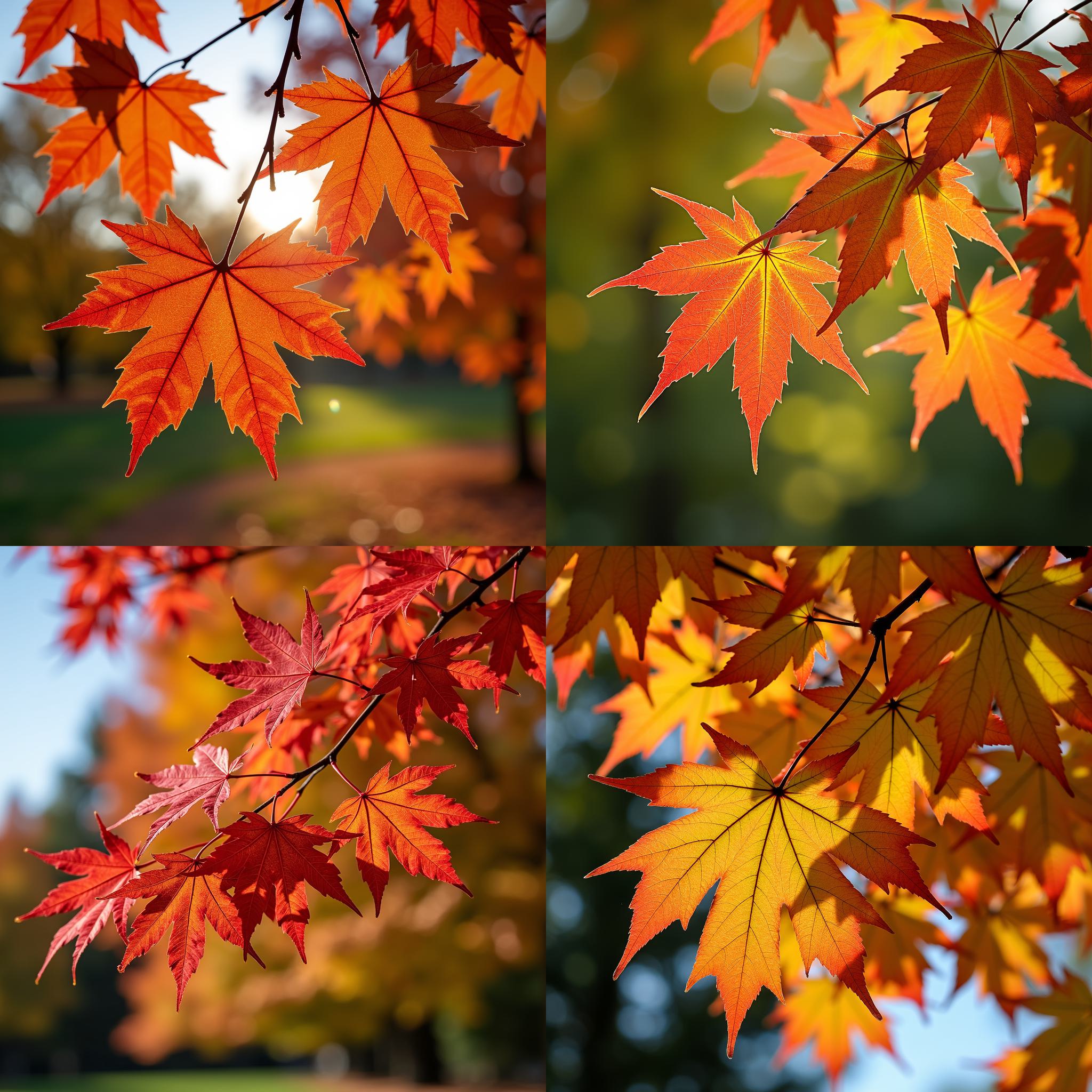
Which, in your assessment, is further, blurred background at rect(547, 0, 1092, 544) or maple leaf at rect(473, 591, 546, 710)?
blurred background at rect(547, 0, 1092, 544)

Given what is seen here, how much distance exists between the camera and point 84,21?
2.42ft

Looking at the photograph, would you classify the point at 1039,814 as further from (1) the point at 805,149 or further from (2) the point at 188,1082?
(2) the point at 188,1082

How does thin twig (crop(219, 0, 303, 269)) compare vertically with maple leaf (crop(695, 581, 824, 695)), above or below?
above

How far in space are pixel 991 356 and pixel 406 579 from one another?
0.71 meters

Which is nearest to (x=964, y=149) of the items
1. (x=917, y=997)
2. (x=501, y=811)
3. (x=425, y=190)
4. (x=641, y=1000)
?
(x=425, y=190)

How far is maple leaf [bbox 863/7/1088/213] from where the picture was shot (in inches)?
19.4

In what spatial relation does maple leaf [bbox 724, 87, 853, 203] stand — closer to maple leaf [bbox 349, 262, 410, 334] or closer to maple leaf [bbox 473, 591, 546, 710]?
maple leaf [bbox 473, 591, 546, 710]

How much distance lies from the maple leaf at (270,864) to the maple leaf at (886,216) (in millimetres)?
483

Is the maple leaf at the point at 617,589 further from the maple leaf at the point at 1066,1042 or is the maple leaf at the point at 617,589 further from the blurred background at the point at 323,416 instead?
the blurred background at the point at 323,416

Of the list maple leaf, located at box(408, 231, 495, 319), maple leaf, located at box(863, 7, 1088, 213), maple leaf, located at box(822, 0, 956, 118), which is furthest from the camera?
maple leaf, located at box(408, 231, 495, 319)

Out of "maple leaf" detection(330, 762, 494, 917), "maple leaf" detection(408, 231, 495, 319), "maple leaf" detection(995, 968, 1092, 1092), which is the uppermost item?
"maple leaf" detection(408, 231, 495, 319)

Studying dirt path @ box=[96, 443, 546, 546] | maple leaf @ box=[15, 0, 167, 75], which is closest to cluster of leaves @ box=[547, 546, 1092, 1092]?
maple leaf @ box=[15, 0, 167, 75]

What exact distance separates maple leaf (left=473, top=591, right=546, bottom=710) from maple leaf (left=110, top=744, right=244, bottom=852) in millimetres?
203

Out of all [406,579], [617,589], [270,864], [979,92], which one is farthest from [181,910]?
[979,92]
